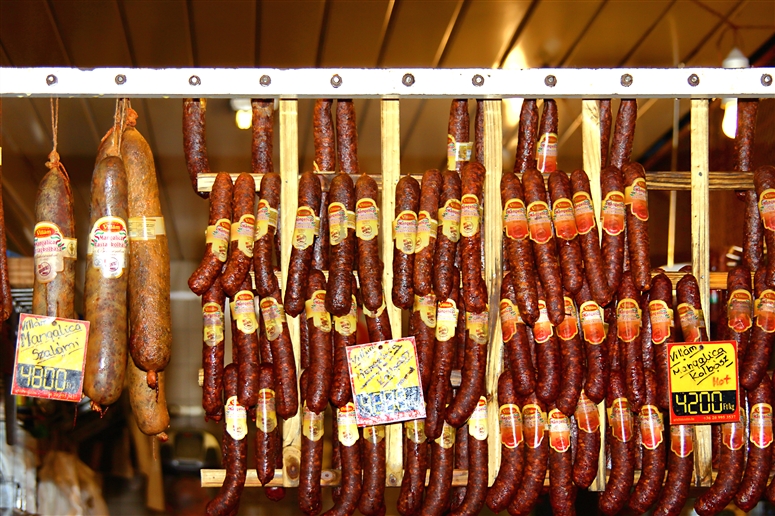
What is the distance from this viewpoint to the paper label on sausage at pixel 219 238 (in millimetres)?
3766

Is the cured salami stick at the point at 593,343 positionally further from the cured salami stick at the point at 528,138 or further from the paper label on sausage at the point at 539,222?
the cured salami stick at the point at 528,138

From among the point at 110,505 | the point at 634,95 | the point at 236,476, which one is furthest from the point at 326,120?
the point at 110,505

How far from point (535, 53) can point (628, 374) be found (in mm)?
3804

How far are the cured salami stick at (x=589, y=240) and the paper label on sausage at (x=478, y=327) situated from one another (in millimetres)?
466

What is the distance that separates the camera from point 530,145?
412 centimetres

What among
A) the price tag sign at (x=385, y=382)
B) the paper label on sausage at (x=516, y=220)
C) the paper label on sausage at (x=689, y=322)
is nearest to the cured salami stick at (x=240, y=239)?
the price tag sign at (x=385, y=382)

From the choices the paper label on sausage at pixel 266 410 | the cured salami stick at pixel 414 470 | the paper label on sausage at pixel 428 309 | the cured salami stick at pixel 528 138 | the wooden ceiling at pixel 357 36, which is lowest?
the cured salami stick at pixel 414 470

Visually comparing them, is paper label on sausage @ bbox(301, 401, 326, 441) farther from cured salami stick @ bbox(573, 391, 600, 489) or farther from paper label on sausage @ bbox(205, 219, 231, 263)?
cured salami stick @ bbox(573, 391, 600, 489)

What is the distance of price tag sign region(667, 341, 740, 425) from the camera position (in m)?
3.72

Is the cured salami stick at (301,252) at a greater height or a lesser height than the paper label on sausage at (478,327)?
greater

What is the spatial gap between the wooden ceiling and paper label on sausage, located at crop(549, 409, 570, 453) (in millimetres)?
3375

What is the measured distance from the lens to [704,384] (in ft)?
12.2

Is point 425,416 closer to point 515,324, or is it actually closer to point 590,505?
point 515,324

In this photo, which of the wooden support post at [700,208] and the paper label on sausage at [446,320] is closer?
→ the paper label on sausage at [446,320]
